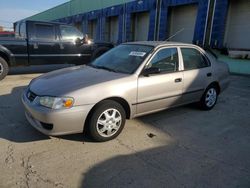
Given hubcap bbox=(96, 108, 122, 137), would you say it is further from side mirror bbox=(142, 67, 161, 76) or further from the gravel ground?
side mirror bbox=(142, 67, 161, 76)

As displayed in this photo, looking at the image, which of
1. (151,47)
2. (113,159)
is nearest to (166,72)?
(151,47)

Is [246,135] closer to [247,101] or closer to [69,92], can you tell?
[247,101]

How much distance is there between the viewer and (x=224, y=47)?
10.6 meters

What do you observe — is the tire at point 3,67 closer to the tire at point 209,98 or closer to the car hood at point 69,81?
the car hood at point 69,81

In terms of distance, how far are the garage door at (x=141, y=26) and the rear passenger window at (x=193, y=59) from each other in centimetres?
1134

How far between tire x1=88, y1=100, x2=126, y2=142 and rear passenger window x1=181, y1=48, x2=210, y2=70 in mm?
1734

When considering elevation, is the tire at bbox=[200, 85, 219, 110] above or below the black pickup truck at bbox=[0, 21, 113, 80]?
below

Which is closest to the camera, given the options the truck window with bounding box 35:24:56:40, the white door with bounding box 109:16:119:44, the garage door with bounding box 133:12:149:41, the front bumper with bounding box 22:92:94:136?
the front bumper with bounding box 22:92:94:136

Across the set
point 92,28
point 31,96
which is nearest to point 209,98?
point 31,96

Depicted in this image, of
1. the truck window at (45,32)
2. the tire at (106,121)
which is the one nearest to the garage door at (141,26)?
the truck window at (45,32)

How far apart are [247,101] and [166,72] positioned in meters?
3.06

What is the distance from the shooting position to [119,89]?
332 cm

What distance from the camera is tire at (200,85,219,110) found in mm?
4793

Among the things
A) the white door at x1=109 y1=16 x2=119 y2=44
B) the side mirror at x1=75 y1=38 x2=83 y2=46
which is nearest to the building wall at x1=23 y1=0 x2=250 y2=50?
the white door at x1=109 y1=16 x2=119 y2=44
